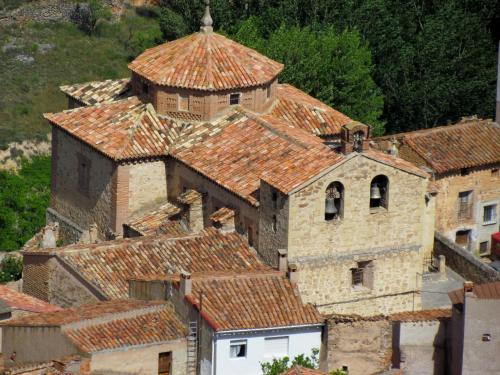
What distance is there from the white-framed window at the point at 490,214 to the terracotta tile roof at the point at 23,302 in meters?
21.2

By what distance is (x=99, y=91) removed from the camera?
7156cm

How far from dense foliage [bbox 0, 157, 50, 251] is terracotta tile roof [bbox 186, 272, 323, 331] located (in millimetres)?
21560

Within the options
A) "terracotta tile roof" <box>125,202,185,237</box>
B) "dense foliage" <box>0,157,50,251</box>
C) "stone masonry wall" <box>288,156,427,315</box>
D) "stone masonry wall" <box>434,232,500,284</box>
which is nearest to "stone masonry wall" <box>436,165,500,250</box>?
"stone masonry wall" <box>434,232,500,284</box>

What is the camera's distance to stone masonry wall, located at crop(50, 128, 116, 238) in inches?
2613

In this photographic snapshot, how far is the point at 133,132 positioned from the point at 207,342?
41.6 feet

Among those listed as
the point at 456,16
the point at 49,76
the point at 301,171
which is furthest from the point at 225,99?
the point at 49,76

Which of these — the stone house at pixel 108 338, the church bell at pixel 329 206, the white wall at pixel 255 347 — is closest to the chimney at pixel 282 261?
the church bell at pixel 329 206

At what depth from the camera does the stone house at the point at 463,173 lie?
72.4 metres

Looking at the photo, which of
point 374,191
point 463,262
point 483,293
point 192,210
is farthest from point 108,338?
point 463,262

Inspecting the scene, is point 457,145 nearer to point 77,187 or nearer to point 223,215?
point 223,215

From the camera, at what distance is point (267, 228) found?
60438 mm

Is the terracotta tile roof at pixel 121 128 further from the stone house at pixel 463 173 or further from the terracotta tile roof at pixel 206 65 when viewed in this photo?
the stone house at pixel 463 173

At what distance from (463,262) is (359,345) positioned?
45.2ft

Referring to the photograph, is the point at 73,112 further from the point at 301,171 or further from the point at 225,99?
the point at 301,171
